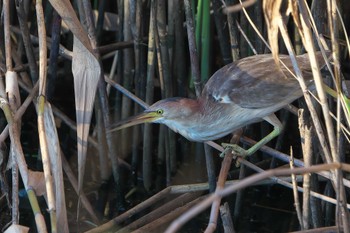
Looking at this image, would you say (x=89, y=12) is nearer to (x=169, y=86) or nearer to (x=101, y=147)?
(x=169, y=86)

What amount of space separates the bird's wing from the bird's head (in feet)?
0.56

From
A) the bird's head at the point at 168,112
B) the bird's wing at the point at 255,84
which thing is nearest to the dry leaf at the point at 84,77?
the bird's head at the point at 168,112

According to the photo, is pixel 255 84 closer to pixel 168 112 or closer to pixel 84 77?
pixel 168 112

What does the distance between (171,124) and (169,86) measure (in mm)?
492

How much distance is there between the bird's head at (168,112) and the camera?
12.7ft

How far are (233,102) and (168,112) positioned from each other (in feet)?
1.19

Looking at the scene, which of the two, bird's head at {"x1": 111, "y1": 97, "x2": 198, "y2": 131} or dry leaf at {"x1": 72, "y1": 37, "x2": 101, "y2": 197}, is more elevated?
dry leaf at {"x1": 72, "y1": 37, "x2": 101, "y2": 197}

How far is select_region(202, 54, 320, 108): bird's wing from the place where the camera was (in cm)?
385

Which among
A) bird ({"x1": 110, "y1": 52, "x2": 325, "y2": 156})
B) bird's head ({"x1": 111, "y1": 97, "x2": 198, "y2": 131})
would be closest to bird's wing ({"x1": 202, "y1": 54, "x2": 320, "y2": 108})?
bird ({"x1": 110, "y1": 52, "x2": 325, "y2": 156})

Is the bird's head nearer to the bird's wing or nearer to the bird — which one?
the bird

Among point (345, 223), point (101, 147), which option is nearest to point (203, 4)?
point (101, 147)

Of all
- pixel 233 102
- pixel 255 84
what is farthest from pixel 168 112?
pixel 255 84

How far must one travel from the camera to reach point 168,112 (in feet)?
12.8

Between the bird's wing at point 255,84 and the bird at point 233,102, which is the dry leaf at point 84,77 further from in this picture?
the bird's wing at point 255,84
